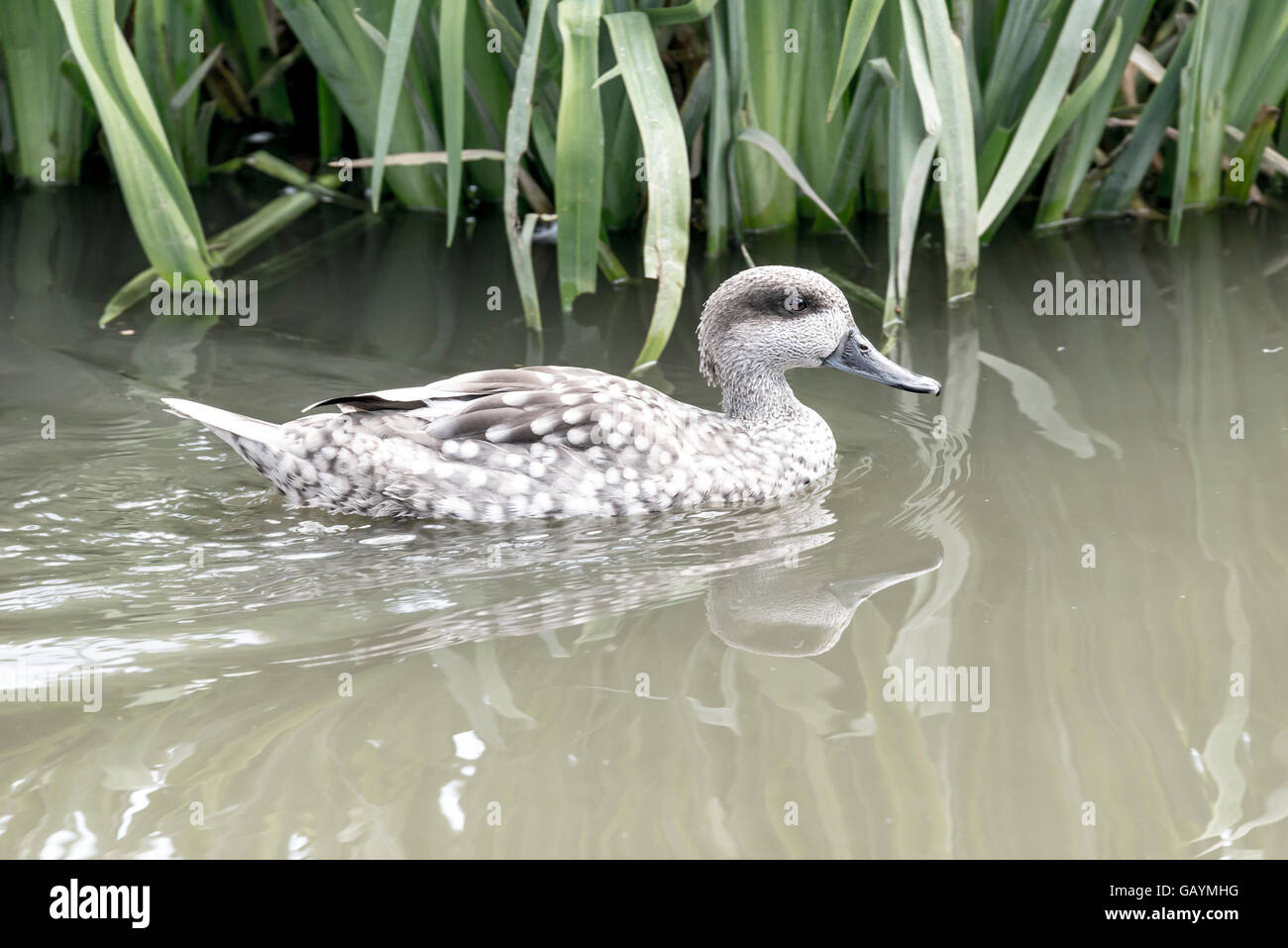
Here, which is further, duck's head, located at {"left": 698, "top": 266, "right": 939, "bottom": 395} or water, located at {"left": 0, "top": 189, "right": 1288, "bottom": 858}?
duck's head, located at {"left": 698, "top": 266, "right": 939, "bottom": 395}

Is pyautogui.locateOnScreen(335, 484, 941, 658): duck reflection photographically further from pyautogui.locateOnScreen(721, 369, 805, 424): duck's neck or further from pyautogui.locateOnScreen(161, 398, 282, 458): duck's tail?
pyautogui.locateOnScreen(161, 398, 282, 458): duck's tail

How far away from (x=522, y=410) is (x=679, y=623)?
111 centimetres

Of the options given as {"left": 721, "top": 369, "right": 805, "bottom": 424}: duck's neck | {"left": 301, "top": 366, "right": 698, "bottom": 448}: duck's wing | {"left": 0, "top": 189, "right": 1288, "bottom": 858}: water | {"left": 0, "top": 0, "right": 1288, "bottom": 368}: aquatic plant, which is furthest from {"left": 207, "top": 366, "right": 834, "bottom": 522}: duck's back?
{"left": 0, "top": 0, "right": 1288, "bottom": 368}: aquatic plant

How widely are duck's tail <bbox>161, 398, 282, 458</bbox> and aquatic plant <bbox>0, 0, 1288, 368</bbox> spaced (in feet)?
4.42

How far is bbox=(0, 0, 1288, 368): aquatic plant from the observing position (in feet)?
19.0

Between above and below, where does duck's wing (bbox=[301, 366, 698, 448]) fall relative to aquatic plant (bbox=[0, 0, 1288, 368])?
below

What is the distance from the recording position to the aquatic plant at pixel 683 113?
5.80 metres

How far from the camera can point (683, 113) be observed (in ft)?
22.9

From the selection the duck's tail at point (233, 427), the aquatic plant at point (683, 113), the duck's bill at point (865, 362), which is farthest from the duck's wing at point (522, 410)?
the duck's bill at point (865, 362)

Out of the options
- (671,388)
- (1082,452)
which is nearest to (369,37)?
(671,388)

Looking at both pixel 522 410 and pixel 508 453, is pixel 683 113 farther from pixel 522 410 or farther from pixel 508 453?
pixel 508 453

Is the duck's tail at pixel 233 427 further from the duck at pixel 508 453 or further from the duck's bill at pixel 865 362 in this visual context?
the duck's bill at pixel 865 362

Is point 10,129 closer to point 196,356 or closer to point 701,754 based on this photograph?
point 196,356

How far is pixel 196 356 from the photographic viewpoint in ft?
20.6
